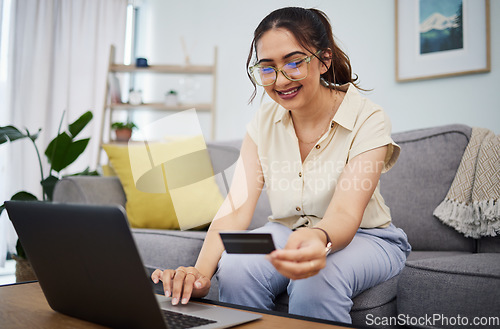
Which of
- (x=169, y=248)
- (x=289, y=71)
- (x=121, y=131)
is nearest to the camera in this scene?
(x=289, y=71)

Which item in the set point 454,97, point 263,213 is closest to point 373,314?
point 263,213

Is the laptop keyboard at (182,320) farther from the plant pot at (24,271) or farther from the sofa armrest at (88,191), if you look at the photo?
the plant pot at (24,271)

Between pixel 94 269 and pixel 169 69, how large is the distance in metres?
3.15

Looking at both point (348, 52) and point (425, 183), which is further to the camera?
point (348, 52)

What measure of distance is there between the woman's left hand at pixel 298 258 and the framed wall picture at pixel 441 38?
7.33ft

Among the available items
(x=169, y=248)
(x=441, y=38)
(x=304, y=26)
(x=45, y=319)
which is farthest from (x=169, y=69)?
(x=45, y=319)

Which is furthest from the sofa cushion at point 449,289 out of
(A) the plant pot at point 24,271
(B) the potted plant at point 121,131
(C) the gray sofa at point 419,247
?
(B) the potted plant at point 121,131

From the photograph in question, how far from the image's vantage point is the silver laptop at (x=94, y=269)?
1.83ft

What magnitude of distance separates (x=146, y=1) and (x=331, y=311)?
3.86 m

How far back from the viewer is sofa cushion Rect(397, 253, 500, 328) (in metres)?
0.94

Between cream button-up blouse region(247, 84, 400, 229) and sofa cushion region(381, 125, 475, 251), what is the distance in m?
0.45

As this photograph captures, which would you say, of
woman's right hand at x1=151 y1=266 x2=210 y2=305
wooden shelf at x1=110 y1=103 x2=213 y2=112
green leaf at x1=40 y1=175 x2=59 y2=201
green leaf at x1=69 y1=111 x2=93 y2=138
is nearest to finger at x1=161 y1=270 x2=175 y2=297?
woman's right hand at x1=151 y1=266 x2=210 y2=305

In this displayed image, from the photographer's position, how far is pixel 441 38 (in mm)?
2648

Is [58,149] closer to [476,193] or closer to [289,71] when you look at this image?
[289,71]
